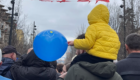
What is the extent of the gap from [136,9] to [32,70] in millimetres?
21650

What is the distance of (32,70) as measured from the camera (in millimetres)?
3242

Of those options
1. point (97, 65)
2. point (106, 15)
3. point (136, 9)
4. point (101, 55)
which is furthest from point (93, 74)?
point (136, 9)

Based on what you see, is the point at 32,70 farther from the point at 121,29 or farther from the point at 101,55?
the point at 121,29

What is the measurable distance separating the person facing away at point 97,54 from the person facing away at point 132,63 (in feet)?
2.25

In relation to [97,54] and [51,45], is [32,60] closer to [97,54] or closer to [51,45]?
[51,45]

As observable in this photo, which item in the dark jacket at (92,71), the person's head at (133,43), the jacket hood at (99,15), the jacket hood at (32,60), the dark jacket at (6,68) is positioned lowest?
the dark jacket at (6,68)

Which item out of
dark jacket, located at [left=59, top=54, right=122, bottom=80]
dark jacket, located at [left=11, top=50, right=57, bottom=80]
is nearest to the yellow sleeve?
dark jacket, located at [left=59, top=54, right=122, bottom=80]

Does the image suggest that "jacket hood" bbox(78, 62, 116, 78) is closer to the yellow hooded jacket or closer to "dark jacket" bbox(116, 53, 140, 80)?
the yellow hooded jacket

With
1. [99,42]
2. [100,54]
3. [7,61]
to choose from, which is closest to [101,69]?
[100,54]

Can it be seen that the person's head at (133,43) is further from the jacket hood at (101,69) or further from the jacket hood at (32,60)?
the jacket hood at (32,60)

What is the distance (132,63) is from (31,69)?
1.83 m

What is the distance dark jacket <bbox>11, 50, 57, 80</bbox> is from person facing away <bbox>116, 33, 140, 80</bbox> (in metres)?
1.39

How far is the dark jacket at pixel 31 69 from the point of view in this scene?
3229 millimetres

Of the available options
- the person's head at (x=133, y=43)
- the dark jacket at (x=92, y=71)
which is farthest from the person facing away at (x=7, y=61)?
the person's head at (x=133, y=43)
